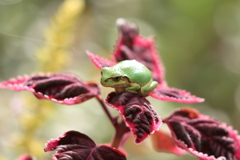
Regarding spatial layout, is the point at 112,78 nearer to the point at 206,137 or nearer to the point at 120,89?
the point at 120,89

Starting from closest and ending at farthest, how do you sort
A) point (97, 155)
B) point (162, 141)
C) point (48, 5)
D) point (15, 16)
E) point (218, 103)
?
point (97, 155), point (162, 141), point (218, 103), point (15, 16), point (48, 5)

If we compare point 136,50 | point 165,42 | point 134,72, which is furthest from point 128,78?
point 165,42

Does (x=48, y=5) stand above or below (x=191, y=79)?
above

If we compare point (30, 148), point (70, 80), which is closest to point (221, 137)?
point (70, 80)

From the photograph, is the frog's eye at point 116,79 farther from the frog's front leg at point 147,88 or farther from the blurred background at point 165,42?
the blurred background at point 165,42

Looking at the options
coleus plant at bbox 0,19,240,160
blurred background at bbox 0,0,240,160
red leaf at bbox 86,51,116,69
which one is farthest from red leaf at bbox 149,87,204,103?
blurred background at bbox 0,0,240,160

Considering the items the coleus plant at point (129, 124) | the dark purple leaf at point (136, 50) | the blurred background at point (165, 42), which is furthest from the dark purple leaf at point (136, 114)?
the blurred background at point (165, 42)

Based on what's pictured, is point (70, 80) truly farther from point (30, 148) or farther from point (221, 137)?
point (30, 148)
